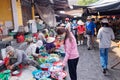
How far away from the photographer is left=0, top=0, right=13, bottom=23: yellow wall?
6.28 meters

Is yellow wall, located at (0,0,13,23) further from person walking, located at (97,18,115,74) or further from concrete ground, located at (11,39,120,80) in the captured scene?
person walking, located at (97,18,115,74)

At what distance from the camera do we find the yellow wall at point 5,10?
628 cm

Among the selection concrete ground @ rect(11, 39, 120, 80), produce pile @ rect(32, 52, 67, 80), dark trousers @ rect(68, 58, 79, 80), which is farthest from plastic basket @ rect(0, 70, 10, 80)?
dark trousers @ rect(68, 58, 79, 80)

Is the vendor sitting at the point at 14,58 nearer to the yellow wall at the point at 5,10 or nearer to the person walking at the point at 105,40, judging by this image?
the yellow wall at the point at 5,10

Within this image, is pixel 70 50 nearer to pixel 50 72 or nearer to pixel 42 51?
pixel 50 72

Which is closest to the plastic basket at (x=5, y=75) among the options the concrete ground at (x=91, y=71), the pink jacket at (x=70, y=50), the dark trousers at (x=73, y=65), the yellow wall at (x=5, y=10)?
the concrete ground at (x=91, y=71)

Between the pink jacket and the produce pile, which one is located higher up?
the pink jacket

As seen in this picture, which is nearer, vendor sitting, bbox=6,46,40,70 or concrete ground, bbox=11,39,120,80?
vendor sitting, bbox=6,46,40,70

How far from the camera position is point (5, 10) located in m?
6.38

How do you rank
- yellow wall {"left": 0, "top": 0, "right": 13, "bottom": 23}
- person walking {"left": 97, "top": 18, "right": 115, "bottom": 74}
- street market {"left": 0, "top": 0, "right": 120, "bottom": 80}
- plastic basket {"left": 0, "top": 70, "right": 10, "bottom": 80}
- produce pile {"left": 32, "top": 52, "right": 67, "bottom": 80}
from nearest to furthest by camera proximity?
plastic basket {"left": 0, "top": 70, "right": 10, "bottom": 80} < produce pile {"left": 32, "top": 52, "right": 67, "bottom": 80} < street market {"left": 0, "top": 0, "right": 120, "bottom": 80} < yellow wall {"left": 0, "top": 0, "right": 13, "bottom": 23} < person walking {"left": 97, "top": 18, "right": 115, "bottom": 74}

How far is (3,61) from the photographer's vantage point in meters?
4.96

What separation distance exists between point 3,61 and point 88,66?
3.47 m

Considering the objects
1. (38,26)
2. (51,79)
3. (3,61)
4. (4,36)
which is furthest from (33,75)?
(38,26)

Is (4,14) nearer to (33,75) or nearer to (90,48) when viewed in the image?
(33,75)
